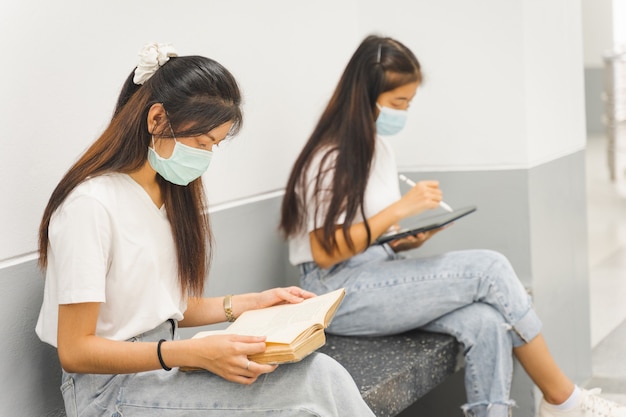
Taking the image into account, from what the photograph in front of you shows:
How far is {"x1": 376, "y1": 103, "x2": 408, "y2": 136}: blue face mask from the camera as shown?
97.5 inches

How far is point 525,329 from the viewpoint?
2332 mm

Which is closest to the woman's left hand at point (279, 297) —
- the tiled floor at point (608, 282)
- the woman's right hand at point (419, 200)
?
the woman's right hand at point (419, 200)

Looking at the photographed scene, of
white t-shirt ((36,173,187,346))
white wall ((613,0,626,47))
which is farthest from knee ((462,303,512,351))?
white wall ((613,0,626,47))

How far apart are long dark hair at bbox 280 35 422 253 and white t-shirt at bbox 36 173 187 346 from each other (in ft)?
2.11

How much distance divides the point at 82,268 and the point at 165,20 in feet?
2.81

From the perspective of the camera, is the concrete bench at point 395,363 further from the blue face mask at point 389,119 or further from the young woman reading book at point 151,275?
the blue face mask at point 389,119

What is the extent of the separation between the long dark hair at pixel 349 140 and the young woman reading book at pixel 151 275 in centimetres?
53

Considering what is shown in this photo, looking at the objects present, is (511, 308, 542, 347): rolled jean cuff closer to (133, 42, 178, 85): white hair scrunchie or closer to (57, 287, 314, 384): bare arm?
(57, 287, 314, 384): bare arm

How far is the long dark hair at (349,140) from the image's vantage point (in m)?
2.34

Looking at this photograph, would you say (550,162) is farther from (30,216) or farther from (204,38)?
(30,216)

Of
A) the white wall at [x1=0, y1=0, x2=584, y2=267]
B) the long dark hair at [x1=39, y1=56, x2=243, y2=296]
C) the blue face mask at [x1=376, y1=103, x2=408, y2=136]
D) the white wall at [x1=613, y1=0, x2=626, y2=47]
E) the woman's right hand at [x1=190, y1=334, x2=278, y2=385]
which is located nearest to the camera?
the woman's right hand at [x1=190, y1=334, x2=278, y2=385]

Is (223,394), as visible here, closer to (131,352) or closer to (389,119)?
(131,352)

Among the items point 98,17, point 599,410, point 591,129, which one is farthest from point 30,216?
point 591,129

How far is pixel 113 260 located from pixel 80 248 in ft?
0.35
